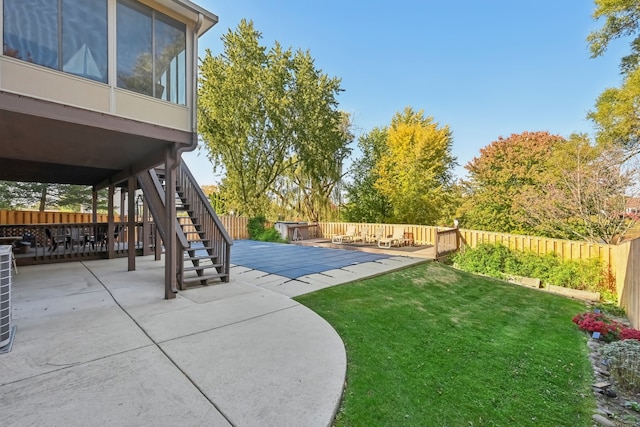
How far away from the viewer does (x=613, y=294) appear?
23.0 ft

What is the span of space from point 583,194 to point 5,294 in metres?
13.7

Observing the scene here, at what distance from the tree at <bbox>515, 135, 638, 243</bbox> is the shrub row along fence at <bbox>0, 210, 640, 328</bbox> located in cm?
212

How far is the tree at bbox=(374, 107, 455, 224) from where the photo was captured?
1490cm

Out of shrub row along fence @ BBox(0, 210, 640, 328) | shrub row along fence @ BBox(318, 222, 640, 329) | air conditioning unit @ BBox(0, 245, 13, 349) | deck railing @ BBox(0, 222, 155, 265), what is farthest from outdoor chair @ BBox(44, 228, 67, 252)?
shrub row along fence @ BBox(318, 222, 640, 329)

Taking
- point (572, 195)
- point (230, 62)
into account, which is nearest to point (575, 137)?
point (572, 195)

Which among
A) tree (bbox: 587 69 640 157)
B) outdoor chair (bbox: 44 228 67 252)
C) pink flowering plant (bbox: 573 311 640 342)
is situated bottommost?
pink flowering plant (bbox: 573 311 640 342)

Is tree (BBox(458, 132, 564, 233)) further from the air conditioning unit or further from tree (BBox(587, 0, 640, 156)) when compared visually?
the air conditioning unit

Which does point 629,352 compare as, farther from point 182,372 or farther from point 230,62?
point 230,62

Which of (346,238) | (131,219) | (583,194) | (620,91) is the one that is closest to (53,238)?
(131,219)

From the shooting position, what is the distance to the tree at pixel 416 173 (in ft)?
48.9

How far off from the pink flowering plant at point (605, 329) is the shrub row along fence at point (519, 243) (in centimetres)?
45

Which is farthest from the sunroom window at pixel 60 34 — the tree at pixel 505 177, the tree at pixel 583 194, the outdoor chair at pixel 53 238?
the tree at pixel 505 177

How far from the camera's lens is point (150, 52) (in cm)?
416

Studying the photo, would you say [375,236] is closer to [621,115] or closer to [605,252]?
[605,252]
